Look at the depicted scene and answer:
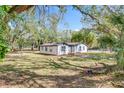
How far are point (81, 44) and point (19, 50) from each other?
3.52 feet

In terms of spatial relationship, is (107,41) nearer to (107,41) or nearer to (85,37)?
(107,41)

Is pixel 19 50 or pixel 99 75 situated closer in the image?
pixel 19 50

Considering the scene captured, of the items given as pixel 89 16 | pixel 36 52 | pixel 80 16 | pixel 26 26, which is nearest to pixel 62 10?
pixel 80 16

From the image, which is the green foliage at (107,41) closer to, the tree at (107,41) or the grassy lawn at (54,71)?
the tree at (107,41)

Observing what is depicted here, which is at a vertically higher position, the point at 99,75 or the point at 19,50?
the point at 19,50

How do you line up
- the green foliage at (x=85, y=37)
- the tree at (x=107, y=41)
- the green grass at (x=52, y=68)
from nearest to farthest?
1. the tree at (x=107, y=41)
2. the green foliage at (x=85, y=37)
3. the green grass at (x=52, y=68)

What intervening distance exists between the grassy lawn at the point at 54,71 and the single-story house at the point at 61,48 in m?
0.09

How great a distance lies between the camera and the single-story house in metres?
3.12

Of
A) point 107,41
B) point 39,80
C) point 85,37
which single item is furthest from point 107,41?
point 39,80

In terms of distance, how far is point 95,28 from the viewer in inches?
127

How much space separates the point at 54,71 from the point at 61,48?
0.91 metres

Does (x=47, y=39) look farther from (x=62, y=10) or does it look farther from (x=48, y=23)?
(x=62, y=10)

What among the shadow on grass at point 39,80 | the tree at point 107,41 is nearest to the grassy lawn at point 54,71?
the shadow on grass at point 39,80

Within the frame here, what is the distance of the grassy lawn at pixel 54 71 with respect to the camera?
3.33 metres
